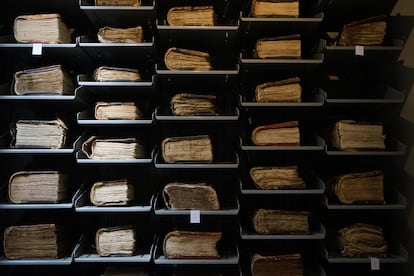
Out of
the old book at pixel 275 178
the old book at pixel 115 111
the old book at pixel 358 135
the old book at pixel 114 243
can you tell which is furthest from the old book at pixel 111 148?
the old book at pixel 358 135

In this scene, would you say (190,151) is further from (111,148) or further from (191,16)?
(191,16)

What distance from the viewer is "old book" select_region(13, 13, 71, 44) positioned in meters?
2.14

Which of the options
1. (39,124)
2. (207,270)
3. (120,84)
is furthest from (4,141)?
(207,270)

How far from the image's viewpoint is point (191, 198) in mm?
2174

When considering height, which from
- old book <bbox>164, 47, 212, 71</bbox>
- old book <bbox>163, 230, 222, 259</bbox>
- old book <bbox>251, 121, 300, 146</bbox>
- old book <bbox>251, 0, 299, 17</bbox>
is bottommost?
old book <bbox>163, 230, 222, 259</bbox>

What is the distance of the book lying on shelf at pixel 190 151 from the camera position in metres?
2.18

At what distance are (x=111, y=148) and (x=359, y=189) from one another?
1.36 meters

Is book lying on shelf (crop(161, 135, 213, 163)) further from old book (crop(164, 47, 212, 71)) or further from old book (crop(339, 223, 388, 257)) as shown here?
old book (crop(339, 223, 388, 257))

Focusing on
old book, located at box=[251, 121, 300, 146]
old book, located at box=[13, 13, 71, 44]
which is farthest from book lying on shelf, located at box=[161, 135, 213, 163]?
old book, located at box=[13, 13, 71, 44]

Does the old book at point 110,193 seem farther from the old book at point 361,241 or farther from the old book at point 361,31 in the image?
the old book at point 361,31

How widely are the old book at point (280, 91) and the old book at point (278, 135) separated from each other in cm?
14

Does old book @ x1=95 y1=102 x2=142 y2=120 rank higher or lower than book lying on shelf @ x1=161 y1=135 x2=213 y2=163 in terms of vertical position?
higher

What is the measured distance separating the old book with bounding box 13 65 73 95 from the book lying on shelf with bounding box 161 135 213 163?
0.67 meters

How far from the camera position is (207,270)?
7.54 ft
